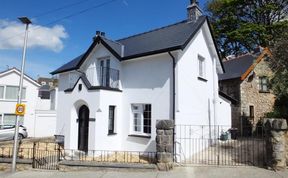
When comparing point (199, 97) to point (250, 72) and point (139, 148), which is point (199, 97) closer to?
point (139, 148)

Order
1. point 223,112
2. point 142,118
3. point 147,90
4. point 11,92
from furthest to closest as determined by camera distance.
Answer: point 11,92 → point 223,112 → point 142,118 → point 147,90

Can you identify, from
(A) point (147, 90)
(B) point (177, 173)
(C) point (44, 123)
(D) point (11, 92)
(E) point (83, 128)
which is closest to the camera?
(B) point (177, 173)

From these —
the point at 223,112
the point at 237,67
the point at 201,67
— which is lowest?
the point at 223,112

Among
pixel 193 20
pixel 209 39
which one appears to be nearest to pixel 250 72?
pixel 209 39

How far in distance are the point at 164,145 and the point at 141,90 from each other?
3.84 m

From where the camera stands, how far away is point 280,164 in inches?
318

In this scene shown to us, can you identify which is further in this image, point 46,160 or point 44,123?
point 44,123

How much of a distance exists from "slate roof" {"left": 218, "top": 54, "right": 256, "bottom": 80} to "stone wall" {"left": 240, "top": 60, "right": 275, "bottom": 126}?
0.73m

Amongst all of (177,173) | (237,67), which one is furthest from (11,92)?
(237,67)

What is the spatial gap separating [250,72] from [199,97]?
925 cm

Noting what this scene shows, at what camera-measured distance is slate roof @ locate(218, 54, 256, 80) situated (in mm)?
19658

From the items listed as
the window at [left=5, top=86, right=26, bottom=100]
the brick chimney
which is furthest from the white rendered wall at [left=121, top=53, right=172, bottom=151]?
the window at [left=5, top=86, right=26, bottom=100]

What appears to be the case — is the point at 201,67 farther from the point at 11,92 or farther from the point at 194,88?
the point at 11,92

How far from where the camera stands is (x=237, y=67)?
21.1 meters
